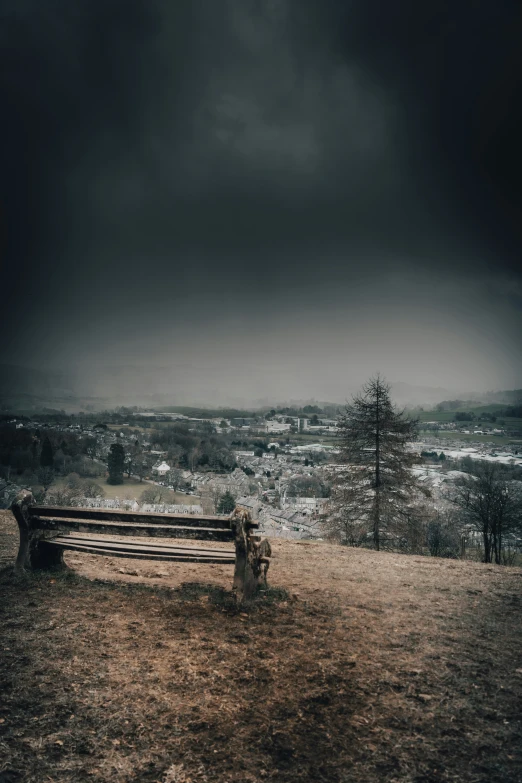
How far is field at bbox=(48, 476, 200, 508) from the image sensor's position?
38281 millimetres

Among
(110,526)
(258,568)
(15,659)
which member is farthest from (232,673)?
(110,526)

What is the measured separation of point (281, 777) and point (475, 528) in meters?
23.2

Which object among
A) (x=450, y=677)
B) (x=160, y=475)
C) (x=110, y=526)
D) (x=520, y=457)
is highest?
(x=110, y=526)

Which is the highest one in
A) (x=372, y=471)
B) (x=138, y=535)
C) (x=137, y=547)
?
(x=138, y=535)

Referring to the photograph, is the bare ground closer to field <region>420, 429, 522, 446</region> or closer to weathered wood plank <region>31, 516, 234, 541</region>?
weathered wood plank <region>31, 516, 234, 541</region>

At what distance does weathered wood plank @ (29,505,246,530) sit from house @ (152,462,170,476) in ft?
149

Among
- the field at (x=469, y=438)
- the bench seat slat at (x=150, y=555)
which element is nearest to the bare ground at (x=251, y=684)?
the bench seat slat at (x=150, y=555)

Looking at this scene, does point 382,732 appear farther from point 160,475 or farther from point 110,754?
point 160,475

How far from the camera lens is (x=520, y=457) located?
41781 mm

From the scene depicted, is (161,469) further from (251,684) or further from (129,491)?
(251,684)

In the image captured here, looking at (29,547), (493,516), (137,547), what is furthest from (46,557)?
(493,516)

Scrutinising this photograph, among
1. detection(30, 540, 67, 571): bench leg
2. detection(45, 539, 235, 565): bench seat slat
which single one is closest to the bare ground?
detection(30, 540, 67, 571): bench leg

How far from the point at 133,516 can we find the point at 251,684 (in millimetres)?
2589

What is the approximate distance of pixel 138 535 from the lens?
498 centimetres
